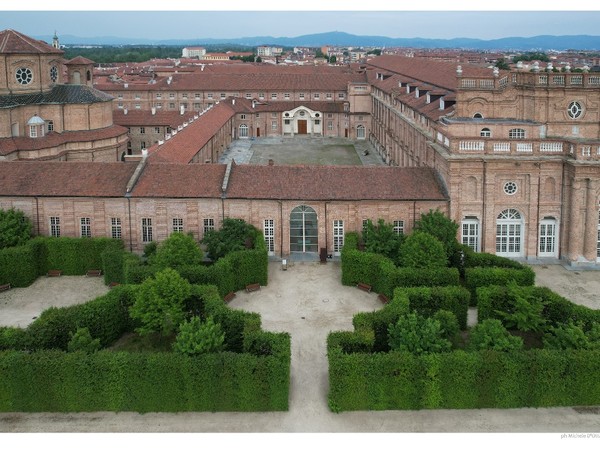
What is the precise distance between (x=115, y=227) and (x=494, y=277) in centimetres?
2628

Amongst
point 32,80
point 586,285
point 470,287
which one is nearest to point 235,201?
point 470,287

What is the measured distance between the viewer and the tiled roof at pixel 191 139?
179ft

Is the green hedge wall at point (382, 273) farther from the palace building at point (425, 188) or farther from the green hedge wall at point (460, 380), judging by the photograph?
the green hedge wall at point (460, 380)

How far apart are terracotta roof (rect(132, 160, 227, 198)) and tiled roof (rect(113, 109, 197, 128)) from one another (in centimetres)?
3535

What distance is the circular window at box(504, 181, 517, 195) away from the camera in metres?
45.1

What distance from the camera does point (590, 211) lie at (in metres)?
43.6

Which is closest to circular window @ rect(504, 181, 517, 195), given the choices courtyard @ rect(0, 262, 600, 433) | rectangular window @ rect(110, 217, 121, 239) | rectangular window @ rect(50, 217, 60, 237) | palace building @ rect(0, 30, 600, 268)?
palace building @ rect(0, 30, 600, 268)

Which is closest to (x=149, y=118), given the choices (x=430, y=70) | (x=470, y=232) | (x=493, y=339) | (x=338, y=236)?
(x=430, y=70)

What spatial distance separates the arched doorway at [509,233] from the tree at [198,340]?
25.2 meters

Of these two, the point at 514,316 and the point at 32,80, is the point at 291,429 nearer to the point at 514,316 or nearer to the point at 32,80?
the point at 514,316

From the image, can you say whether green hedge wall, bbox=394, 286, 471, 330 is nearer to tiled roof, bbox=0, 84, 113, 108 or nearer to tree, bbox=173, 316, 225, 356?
tree, bbox=173, 316, 225, 356

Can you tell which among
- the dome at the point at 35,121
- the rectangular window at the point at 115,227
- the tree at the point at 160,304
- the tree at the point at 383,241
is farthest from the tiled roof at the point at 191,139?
the tree at the point at 160,304

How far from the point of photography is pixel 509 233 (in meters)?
45.6

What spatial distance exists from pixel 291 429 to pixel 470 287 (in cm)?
1686
